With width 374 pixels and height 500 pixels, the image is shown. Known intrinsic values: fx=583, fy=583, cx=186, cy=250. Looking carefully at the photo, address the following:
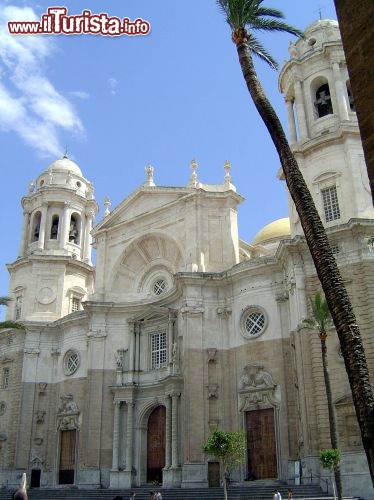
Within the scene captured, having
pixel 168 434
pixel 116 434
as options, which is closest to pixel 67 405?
pixel 116 434

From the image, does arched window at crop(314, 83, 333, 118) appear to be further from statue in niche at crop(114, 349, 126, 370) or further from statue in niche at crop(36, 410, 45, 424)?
statue in niche at crop(36, 410, 45, 424)

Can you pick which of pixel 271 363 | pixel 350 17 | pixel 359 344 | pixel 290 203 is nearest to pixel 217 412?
→ pixel 271 363

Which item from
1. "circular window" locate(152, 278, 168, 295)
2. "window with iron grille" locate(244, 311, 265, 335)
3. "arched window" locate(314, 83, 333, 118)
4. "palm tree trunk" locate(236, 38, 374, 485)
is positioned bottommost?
"palm tree trunk" locate(236, 38, 374, 485)

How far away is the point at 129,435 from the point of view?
121 ft

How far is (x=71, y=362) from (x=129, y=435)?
316 inches

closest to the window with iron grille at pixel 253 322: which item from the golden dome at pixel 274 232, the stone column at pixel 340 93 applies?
the stone column at pixel 340 93

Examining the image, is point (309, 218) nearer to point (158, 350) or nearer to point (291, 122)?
point (291, 122)

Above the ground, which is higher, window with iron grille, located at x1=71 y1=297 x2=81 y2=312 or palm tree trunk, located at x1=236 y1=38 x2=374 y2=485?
window with iron grille, located at x1=71 y1=297 x2=81 y2=312

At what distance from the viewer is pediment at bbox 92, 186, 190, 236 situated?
4022 cm

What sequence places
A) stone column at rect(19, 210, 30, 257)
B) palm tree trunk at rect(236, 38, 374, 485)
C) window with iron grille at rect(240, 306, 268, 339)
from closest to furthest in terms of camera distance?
palm tree trunk at rect(236, 38, 374, 485)
window with iron grille at rect(240, 306, 268, 339)
stone column at rect(19, 210, 30, 257)

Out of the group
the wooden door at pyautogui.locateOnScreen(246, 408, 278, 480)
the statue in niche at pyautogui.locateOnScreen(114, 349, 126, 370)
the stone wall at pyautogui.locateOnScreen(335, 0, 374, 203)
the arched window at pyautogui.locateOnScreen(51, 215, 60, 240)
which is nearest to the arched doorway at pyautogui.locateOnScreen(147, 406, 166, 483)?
the statue in niche at pyautogui.locateOnScreen(114, 349, 126, 370)

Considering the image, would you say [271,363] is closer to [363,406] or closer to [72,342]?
[72,342]

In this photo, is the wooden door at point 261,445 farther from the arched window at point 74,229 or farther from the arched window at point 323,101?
the arched window at point 74,229

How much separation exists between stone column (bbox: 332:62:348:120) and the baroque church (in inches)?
3.3
